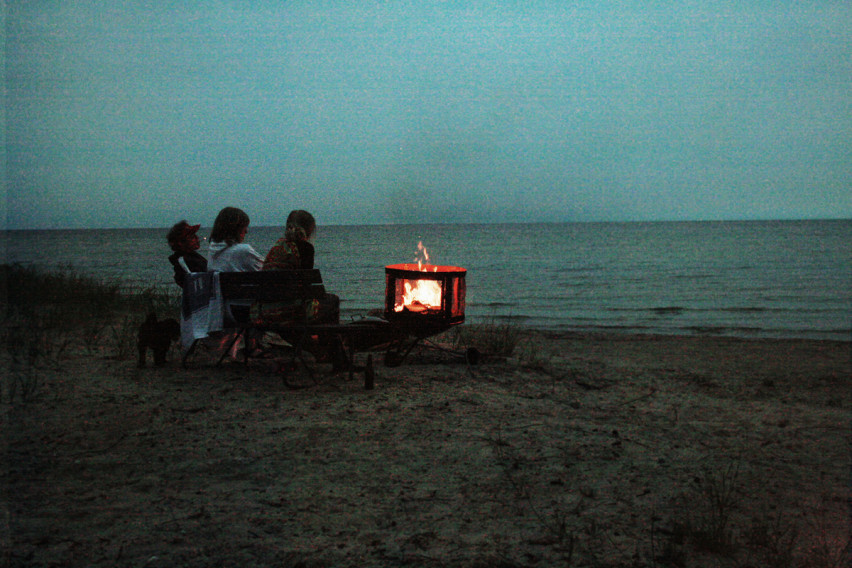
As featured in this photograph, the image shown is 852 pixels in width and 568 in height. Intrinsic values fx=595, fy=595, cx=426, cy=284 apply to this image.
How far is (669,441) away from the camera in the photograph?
4289 millimetres

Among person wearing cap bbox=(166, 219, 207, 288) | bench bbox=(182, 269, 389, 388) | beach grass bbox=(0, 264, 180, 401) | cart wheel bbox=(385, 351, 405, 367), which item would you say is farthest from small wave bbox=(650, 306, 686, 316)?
person wearing cap bbox=(166, 219, 207, 288)

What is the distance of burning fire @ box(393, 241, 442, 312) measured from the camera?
578cm

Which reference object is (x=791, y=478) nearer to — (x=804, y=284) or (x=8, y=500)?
(x=8, y=500)

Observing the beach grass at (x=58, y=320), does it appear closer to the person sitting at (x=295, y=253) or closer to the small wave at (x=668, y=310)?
the person sitting at (x=295, y=253)

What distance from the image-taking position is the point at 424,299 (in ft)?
19.2

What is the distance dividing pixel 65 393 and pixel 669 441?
4638mm

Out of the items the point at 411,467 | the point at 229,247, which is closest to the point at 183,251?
the point at 229,247

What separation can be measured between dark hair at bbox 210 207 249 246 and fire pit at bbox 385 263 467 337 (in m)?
1.46

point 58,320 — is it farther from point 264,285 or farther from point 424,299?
point 424,299

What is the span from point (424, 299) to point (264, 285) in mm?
1544

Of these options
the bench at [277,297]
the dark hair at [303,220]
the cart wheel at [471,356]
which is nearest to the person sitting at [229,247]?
the bench at [277,297]

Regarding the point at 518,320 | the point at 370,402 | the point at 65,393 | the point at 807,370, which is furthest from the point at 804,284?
the point at 65,393

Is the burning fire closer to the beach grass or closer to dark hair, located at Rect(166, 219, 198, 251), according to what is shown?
dark hair, located at Rect(166, 219, 198, 251)

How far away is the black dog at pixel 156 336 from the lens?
573 centimetres
